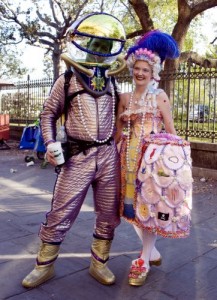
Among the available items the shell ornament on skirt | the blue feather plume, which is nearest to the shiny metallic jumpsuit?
the shell ornament on skirt

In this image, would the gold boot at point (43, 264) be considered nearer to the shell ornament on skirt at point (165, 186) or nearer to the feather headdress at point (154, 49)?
the shell ornament on skirt at point (165, 186)

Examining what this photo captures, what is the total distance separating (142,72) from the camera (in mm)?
2740

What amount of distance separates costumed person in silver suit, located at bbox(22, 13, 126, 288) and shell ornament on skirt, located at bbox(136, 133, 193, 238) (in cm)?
27

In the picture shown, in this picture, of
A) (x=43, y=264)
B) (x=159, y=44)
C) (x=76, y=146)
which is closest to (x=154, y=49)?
(x=159, y=44)

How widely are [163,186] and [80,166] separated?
0.60 meters

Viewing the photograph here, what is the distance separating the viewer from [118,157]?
9.27 ft

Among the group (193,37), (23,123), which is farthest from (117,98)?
(193,37)

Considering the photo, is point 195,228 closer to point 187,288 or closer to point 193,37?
point 187,288

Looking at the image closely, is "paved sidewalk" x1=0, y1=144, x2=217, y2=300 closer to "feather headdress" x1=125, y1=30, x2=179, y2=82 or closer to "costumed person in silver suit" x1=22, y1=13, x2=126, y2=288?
"costumed person in silver suit" x1=22, y1=13, x2=126, y2=288

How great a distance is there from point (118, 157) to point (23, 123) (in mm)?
10704

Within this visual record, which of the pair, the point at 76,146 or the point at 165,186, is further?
the point at 76,146

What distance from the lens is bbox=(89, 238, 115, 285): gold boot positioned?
2777mm

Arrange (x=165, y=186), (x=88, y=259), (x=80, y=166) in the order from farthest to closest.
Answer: (x=88, y=259)
(x=80, y=166)
(x=165, y=186)

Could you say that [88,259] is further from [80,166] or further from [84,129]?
[84,129]
